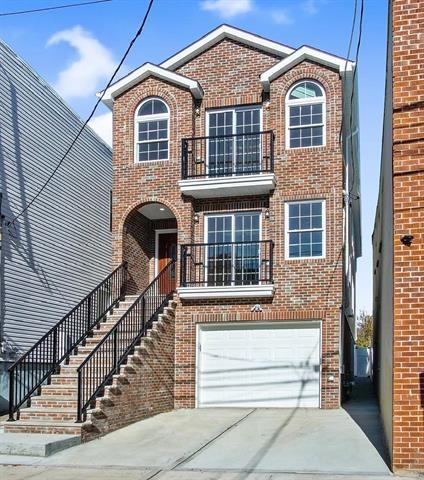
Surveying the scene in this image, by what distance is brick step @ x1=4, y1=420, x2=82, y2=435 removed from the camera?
1152 centimetres

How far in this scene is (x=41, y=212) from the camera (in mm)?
18125

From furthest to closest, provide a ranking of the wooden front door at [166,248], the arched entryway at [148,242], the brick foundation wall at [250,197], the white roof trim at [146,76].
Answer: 1. the wooden front door at [166,248]
2. the arched entryway at [148,242]
3. the white roof trim at [146,76]
4. the brick foundation wall at [250,197]

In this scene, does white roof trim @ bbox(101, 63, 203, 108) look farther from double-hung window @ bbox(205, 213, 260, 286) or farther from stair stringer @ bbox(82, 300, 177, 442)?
stair stringer @ bbox(82, 300, 177, 442)

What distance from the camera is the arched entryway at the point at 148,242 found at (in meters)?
18.0

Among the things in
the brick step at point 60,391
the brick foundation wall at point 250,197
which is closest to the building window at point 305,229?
the brick foundation wall at point 250,197

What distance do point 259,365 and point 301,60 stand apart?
750cm

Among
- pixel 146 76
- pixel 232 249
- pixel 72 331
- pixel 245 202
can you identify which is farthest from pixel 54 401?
pixel 146 76

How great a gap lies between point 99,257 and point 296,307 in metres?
8.32

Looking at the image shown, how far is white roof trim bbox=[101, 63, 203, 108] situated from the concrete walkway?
8409 millimetres

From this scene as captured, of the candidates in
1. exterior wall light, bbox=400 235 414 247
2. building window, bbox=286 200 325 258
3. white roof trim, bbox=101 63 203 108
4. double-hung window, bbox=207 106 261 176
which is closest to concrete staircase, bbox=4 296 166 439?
building window, bbox=286 200 325 258

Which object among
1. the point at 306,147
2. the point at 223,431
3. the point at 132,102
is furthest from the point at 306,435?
the point at 132,102

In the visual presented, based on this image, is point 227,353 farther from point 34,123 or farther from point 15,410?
point 34,123

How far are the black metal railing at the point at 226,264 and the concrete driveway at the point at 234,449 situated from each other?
144 inches

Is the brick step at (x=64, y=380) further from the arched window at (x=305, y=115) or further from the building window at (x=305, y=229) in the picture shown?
the arched window at (x=305, y=115)
